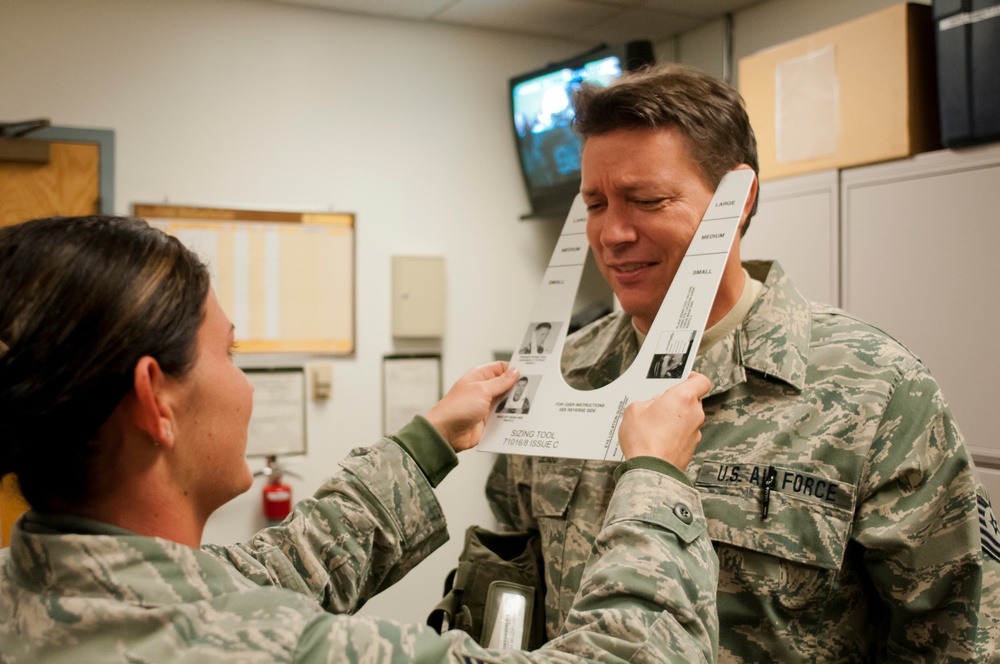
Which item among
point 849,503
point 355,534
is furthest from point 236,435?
point 849,503

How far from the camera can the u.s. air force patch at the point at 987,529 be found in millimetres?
1145

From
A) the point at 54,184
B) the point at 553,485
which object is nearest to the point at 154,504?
the point at 553,485

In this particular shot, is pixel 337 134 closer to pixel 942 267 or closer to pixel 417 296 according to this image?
pixel 417 296

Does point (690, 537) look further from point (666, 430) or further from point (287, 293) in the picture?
point (287, 293)

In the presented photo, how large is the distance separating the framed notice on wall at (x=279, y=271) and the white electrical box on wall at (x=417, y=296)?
166 millimetres

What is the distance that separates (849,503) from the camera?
3.73ft

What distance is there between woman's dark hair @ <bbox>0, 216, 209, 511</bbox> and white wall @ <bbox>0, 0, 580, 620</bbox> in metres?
2.25

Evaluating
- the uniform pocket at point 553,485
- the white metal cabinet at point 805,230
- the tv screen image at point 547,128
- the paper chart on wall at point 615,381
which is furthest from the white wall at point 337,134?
the paper chart on wall at point 615,381

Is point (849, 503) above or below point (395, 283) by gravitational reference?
below

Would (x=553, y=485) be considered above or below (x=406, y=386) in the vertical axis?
below

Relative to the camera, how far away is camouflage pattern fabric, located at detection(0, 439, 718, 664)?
72 centimetres

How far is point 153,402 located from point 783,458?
81cm

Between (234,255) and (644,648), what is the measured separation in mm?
2497

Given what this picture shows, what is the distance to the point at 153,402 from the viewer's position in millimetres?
791
